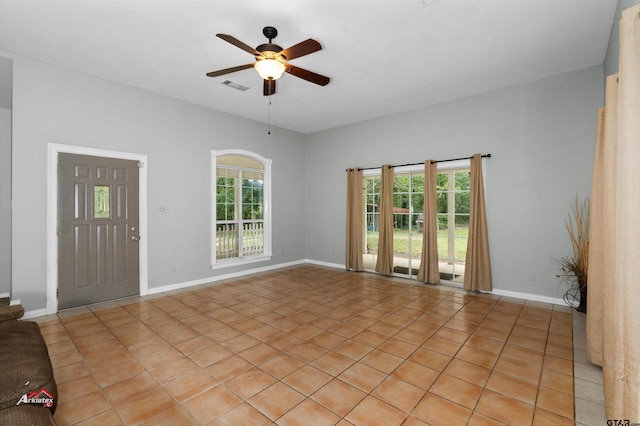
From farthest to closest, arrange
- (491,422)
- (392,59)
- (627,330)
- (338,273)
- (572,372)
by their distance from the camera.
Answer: (338,273) < (392,59) < (572,372) < (491,422) < (627,330)

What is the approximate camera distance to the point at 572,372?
2537mm

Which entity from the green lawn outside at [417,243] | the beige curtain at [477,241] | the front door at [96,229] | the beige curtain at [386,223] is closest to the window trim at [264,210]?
the front door at [96,229]

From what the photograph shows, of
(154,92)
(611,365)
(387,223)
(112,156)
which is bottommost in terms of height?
(611,365)

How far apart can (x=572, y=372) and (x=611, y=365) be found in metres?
0.67

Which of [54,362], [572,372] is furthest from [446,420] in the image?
[54,362]

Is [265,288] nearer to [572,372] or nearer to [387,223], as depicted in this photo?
[387,223]

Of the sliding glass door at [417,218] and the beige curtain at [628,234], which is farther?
the sliding glass door at [417,218]

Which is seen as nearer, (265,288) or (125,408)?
(125,408)

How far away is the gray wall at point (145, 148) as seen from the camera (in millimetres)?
3734

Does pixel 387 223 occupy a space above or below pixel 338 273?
above

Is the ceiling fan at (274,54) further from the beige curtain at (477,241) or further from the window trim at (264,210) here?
the beige curtain at (477,241)

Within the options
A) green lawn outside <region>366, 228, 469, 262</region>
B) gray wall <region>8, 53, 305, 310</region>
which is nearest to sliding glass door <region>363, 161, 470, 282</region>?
green lawn outside <region>366, 228, 469, 262</region>

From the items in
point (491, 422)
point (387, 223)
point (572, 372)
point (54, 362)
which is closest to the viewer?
point (491, 422)

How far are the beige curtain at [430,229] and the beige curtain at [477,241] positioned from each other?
0.56 metres
